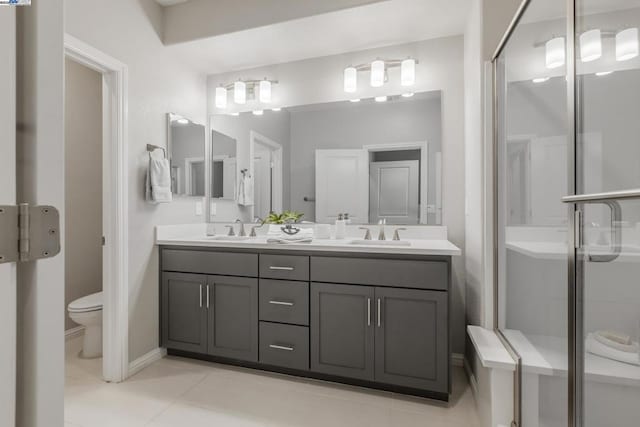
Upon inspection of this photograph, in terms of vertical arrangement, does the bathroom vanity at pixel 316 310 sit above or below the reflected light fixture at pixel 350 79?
below

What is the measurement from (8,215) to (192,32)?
2.38 metres

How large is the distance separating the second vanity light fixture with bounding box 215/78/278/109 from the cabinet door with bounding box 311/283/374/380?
174 cm

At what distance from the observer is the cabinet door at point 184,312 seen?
226cm

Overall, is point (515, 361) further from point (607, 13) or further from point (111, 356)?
point (111, 356)

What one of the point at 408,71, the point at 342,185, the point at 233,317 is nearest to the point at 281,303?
the point at 233,317

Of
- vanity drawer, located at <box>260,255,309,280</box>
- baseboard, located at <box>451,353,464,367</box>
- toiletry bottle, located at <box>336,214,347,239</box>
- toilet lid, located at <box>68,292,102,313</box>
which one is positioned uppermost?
toiletry bottle, located at <box>336,214,347,239</box>

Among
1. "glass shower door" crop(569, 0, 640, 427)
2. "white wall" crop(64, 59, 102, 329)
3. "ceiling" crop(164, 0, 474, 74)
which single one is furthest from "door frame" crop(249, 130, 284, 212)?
"glass shower door" crop(569, 0, 640, 427)

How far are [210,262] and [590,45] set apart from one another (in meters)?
2.17

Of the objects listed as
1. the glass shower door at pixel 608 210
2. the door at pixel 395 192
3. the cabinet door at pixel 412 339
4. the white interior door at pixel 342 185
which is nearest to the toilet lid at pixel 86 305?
the white interior door at pixel 342 185

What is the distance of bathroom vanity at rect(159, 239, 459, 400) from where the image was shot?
179cm

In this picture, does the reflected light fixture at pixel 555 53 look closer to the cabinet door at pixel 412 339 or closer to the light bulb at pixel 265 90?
the cabinet door at pixel 412 339

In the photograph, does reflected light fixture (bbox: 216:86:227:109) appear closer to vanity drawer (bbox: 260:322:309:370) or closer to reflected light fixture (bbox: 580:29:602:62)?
vanity drawer (bbox: 260:322:309:370)

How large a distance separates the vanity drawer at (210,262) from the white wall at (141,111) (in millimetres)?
138

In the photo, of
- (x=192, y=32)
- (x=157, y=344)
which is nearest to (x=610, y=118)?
(x=192, y=32)
